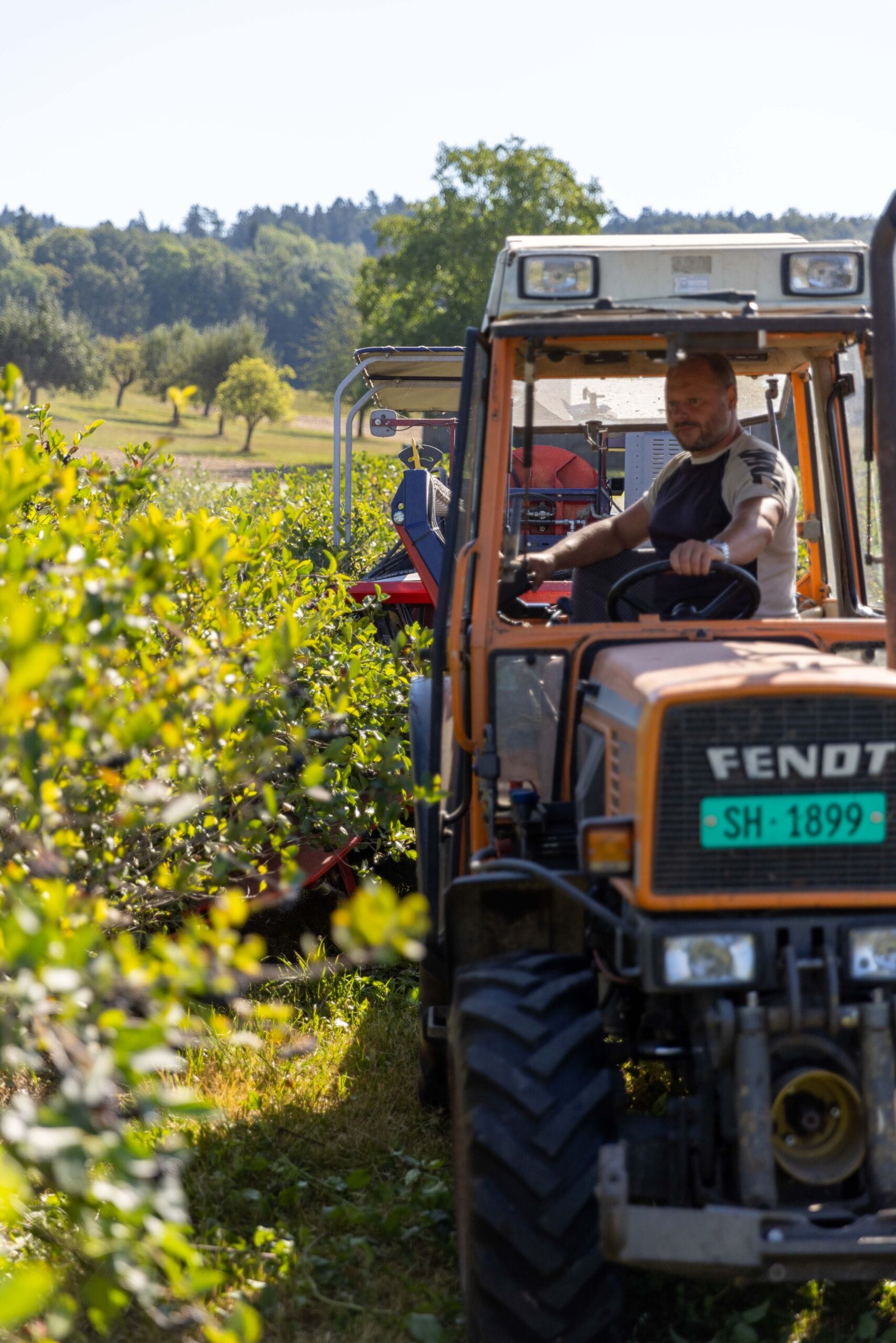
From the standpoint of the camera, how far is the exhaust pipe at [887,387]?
2.78m

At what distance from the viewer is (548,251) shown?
335cm

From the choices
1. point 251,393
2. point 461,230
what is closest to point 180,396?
point 461,230

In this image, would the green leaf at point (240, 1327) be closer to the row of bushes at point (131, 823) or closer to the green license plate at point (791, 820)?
the row of bushes at point (131, 823)

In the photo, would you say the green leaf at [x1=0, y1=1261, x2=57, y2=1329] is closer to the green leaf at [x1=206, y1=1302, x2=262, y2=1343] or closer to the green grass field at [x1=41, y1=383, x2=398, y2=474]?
the green leaf at [x1=206, y1=1302, x2=262, y2=1343]

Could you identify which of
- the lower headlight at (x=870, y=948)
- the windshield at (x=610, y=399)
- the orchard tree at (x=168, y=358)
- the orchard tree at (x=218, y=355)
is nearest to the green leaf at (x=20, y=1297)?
the lower headlight at (x=870, y=948)

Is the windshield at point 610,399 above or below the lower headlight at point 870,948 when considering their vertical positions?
above

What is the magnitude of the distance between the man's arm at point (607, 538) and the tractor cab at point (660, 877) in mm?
607

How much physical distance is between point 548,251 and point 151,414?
72.5 m

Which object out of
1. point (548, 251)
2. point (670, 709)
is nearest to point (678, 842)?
point (670, 709)

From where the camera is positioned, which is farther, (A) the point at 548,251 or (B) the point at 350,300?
(B) the point at 350,300

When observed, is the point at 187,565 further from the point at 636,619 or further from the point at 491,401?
the point at 636,619

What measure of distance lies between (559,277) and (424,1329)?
2.43 metres

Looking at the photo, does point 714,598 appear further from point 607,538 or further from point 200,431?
point 200,431

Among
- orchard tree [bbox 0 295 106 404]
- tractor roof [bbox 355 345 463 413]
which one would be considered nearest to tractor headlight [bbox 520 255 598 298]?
tractor roof [bbox 355 345 463 413]
